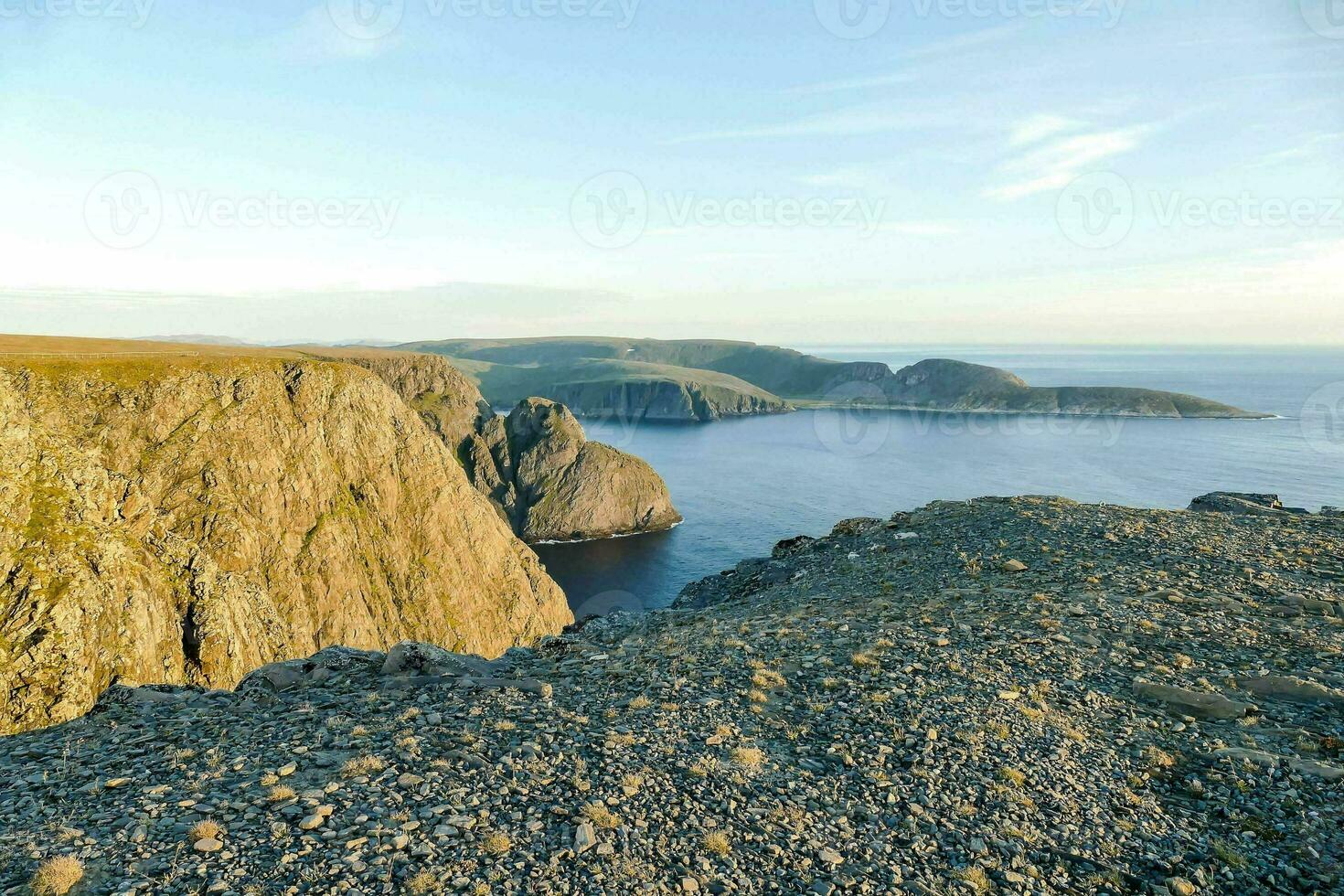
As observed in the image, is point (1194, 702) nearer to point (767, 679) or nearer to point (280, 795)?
point (767, 679)

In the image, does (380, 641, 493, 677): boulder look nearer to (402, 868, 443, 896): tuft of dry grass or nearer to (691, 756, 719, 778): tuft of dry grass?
(691, 756, 719, 778): tuft of dry grass

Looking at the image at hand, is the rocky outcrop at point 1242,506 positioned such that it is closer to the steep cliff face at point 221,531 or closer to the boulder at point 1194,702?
the boulder at point 1194,702

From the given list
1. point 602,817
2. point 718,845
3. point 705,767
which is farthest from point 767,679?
point 602,817

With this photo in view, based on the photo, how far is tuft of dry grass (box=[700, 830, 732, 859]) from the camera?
31.0 ft

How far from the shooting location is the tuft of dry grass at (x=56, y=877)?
790cm

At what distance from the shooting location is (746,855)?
9.46 m

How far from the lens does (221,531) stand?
46.8 m

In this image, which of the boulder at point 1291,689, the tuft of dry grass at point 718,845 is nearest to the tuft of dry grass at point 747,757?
the tuft of dry grass at point 718,845

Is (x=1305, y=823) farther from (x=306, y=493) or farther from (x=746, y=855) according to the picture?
(x=306, y=493)

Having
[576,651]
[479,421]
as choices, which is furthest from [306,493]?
[479,421]

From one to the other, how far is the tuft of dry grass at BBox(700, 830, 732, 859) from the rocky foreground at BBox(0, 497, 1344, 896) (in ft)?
0.14

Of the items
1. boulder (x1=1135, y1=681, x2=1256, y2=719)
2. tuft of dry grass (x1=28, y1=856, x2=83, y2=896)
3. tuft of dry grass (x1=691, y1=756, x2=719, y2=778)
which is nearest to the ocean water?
boulder (x1=1135, y1=681, x2=1256, y2=719)

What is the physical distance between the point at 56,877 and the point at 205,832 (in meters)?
1.50

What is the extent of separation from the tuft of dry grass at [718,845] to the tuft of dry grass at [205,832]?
22.4 feet
